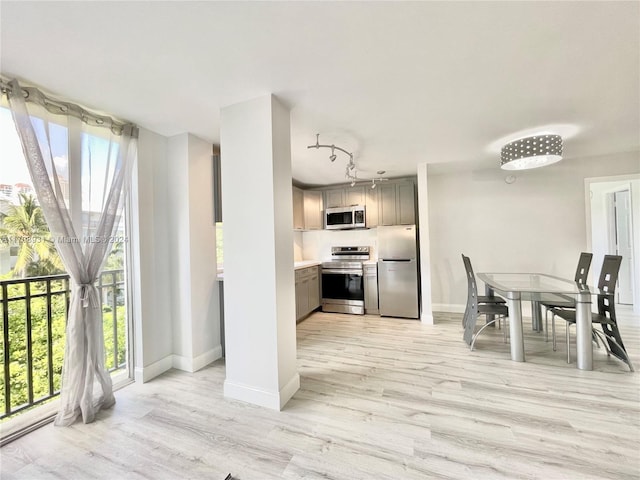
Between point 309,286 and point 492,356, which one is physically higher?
point 309,286

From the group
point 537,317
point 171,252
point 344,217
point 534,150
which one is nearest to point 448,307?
point 537,317

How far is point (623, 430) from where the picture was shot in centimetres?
171

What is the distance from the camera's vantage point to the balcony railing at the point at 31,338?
1.83 metres

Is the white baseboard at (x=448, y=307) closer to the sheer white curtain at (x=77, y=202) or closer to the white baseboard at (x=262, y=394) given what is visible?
the white baseboard at (x=262, y=394)

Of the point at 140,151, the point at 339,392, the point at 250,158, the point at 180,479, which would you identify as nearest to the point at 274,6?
the point at 250,158

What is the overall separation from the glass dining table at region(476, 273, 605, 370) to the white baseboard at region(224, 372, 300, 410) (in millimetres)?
2338

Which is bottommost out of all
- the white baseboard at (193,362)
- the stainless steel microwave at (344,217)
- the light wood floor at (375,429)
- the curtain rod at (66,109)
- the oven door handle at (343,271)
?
the light wood floor at (375,429)

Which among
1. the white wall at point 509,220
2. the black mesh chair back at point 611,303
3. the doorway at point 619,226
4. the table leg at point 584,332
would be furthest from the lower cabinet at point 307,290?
the doorway at point 619,226

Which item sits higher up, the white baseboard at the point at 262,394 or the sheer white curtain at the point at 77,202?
the sheer white curtain at the point at 77,202

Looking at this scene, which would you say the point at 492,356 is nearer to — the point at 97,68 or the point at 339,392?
the point at 339,392

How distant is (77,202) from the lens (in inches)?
79.0

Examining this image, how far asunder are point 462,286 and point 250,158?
14.0ft

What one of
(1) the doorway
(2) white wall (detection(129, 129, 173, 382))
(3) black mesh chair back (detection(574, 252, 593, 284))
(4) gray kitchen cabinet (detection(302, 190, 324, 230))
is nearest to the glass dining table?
(3) black mesh chair back (detection(574, 252, 593, 284))

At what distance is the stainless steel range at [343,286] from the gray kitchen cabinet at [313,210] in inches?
31.1
